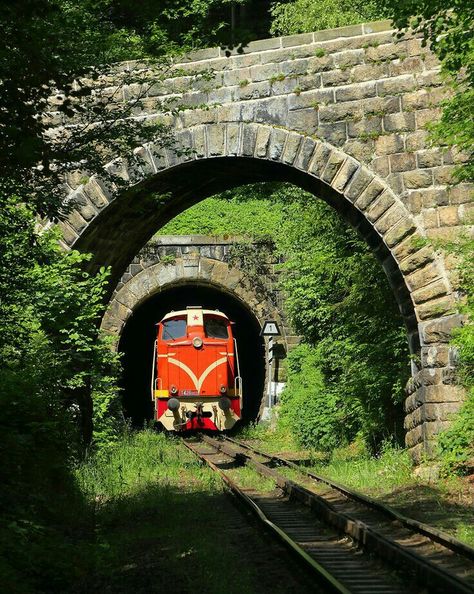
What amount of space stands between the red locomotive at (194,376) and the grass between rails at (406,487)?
7844 millimetres

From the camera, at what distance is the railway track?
285 inches

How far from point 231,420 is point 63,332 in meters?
11.9

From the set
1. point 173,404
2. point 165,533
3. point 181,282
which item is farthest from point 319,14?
point 165,533

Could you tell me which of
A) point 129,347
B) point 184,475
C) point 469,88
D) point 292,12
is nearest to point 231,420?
point 129,347

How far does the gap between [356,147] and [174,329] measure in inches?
541

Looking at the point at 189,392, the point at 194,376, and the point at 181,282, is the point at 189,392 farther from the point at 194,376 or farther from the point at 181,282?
the point at 181,282

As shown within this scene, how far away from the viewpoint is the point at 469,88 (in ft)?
43.3

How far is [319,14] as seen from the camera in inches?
1441


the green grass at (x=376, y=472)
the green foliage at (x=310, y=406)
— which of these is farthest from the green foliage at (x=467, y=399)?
the green foliage at (x=310, y=406)

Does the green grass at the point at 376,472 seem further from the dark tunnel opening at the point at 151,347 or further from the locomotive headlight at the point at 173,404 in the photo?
the dark tunnel opening at the point at 151,347

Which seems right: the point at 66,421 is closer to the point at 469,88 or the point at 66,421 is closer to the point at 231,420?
the point at 469,88

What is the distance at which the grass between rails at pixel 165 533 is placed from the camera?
7.33 metres

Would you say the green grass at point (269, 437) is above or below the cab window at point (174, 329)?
below

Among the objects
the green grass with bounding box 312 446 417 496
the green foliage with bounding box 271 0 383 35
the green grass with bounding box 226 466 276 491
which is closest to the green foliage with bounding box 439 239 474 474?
the green grass with bounding box 312 446 417 496
